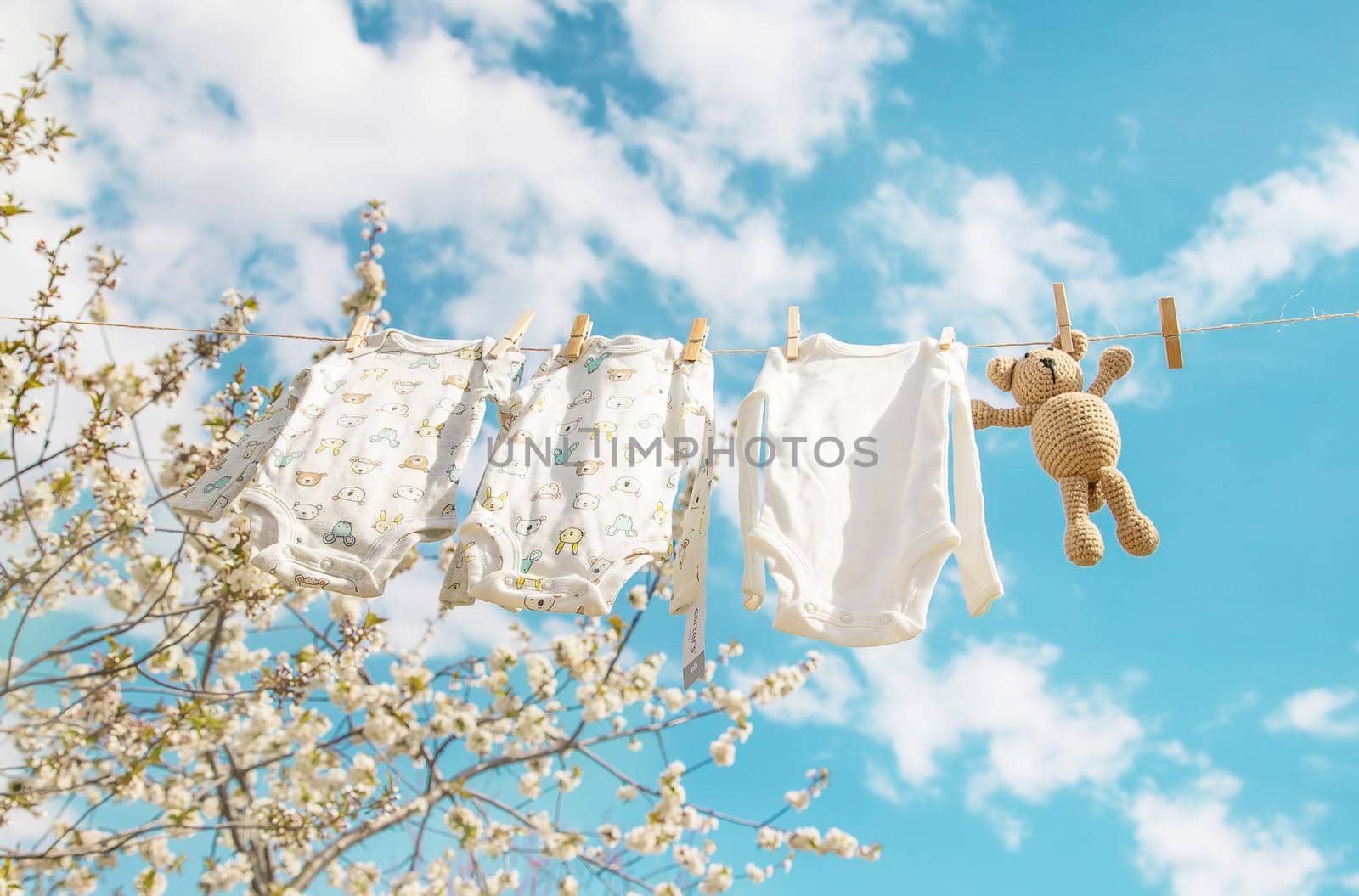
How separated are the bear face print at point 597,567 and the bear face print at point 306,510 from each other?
2.50 ft

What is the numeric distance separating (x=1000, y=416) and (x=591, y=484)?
102 centimetres

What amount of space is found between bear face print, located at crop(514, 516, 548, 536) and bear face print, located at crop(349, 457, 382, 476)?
1.51 feet

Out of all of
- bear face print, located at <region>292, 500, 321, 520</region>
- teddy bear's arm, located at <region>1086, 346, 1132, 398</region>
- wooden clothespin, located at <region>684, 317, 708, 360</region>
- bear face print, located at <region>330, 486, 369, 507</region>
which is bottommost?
bear face print, located at <region>292, 500, 321, 520</region>

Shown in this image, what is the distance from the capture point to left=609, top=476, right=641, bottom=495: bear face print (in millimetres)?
2352

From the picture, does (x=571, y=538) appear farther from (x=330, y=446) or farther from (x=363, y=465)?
(x=330, y=446)

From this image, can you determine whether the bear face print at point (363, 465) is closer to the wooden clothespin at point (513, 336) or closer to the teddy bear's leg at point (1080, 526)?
the wooden clothespin at point (513, 336)

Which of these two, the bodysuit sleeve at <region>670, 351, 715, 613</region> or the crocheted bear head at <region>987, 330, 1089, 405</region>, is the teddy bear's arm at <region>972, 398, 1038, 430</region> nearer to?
the crocheted bear head at <region>987, 330, 1089, 405</region>

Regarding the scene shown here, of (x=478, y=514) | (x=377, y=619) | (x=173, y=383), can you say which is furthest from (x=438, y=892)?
(x=478, y=514)

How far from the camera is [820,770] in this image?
15.5ft

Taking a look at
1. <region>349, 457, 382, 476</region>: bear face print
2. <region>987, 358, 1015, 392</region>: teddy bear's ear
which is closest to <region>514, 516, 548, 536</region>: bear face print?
<region>349, 457, 382, 476</region>: bear face print

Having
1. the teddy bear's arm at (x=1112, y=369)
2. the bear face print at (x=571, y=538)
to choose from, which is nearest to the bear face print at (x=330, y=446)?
the bear face print at (x=571, y=538)

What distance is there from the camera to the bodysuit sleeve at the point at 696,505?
7.47 feet

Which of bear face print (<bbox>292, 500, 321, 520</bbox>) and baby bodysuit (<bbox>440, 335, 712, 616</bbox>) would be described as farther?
bear face print (<bbox>292, 500, 321, 520</bbox>)

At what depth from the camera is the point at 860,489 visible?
2307 millimetres
